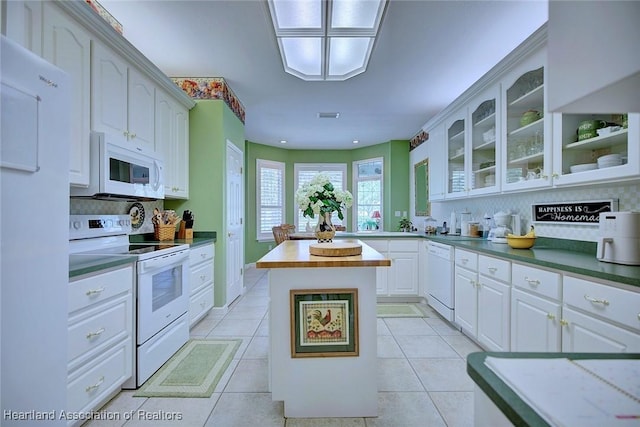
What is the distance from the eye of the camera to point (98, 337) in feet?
5.55

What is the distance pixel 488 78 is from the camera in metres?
2.77

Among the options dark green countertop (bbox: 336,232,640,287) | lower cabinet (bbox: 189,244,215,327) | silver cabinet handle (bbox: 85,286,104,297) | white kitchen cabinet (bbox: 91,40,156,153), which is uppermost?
white kitchen cabinet (bbox: 91,40,156,153)

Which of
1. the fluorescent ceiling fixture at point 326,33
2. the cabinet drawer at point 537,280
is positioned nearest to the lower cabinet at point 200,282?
the fluorescent ceiling fixture at point 326,33

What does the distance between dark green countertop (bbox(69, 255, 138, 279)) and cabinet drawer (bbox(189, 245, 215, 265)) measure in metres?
0.94

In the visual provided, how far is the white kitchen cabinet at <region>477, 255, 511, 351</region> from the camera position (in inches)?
85.5

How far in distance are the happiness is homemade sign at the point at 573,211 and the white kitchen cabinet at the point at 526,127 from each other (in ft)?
1.08

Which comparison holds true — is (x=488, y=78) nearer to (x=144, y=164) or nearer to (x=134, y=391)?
(x=144, y=164)

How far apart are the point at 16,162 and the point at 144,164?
159cm

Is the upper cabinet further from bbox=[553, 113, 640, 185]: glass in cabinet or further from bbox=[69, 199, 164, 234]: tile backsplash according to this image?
bbox=[69, 199, 164, 234]: tile backsplash

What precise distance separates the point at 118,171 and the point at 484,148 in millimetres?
3340

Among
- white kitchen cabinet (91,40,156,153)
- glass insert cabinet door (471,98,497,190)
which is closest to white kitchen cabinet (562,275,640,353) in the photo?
glass insert cabinet door (471,98,497,190)

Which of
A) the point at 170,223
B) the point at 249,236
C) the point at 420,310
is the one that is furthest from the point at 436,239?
the point at 249,236

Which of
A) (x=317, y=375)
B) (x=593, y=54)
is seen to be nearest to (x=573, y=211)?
(x=317, y=375)

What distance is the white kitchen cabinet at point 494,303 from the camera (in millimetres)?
2172
